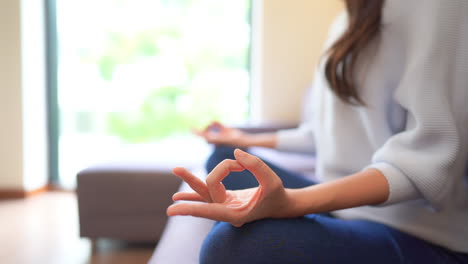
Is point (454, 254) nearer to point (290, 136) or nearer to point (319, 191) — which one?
point (319, 191)

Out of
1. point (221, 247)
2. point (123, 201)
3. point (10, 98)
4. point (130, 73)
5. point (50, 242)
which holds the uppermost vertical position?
point (130, 73)

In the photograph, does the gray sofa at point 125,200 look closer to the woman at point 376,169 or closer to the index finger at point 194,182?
the woman at point 376,169

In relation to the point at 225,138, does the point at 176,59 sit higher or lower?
higher

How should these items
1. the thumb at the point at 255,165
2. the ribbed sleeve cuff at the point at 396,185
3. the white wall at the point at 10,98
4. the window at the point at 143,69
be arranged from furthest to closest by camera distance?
the window at the point at 143,69, the white wall at the point at 10,98, the ribbed sleeve cuff at the point at 396,185, the thumb at the point at 255,165

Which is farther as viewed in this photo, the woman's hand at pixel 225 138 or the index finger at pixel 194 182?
the woman's hand at pixel 225 138

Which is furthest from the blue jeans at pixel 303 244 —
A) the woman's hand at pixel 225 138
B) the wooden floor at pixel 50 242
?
the wooden floor at pixel 50 242

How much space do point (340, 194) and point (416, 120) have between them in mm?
215

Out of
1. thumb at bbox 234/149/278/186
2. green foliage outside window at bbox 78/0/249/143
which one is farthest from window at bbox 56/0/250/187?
thumb at bbox 234/149/278/186

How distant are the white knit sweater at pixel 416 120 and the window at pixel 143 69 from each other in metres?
2.31

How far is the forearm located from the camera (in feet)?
1.79

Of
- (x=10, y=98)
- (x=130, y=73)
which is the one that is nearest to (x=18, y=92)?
(x=10, y=98)

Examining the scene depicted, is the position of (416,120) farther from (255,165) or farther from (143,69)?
(143,69)

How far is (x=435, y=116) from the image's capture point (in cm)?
62

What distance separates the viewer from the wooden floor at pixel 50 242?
1.55 meters
